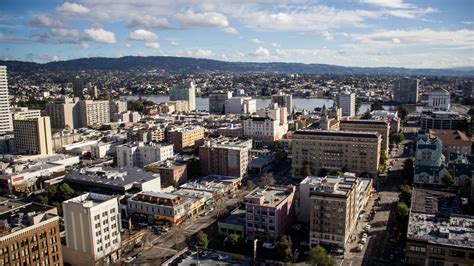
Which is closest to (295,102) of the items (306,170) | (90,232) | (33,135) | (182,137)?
(182,137)

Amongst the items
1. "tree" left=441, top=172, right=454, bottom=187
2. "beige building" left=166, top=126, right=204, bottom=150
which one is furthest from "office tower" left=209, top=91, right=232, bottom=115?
"tree" left=441, top=172, right=454, bottom=187

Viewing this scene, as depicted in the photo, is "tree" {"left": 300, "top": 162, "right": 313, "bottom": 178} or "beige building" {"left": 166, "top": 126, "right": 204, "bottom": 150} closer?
"tree" {"left": 300, "top": 162, "right": 313, "bottom": 178}

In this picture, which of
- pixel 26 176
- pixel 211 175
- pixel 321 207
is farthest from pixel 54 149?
pixel 321 207

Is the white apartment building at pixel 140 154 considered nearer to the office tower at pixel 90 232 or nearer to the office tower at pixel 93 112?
the office tower at pixel 90 232

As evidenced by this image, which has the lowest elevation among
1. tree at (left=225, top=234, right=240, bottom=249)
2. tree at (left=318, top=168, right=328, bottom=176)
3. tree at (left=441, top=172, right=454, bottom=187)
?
tree at (left=225, top=234, right=240, bottom=249)

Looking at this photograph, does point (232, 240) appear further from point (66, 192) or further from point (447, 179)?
point (447, 179)

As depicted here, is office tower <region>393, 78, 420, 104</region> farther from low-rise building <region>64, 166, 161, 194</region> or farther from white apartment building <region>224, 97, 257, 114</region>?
low-rise building <region>64, 166, 161, 194</region>
